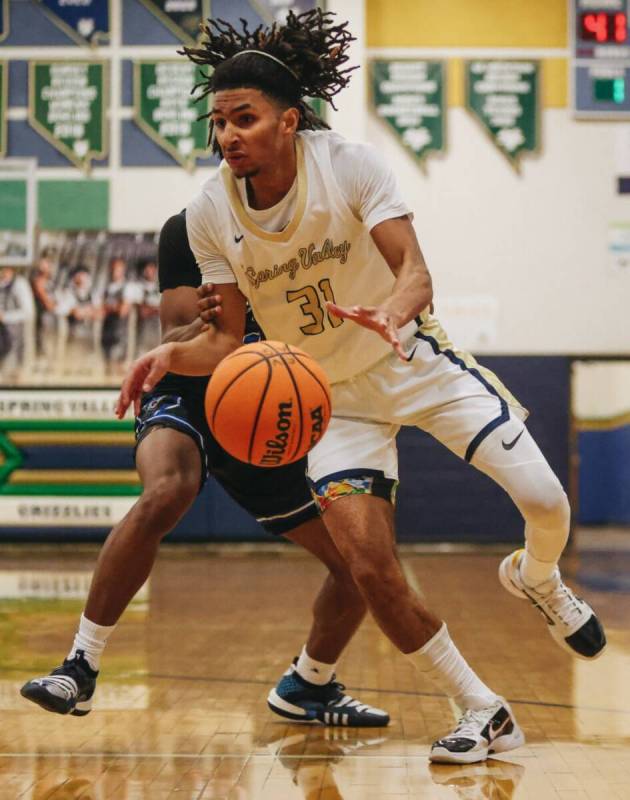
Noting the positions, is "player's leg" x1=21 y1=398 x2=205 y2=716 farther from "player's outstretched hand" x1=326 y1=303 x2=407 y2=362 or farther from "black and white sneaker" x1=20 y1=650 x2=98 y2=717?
"player's outstretched hand" x1=326 y1=303 x2=407 y2=362

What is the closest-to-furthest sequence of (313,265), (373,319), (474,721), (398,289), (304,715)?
(373,319) → (398,289) → (474,721) → (313,265) → (304,715)

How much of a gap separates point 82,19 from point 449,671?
9.63m

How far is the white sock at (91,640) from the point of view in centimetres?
372

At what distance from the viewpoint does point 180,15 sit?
11.5 m

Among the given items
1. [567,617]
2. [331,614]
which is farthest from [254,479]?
[567,617]

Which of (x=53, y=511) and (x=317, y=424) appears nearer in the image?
(x=317, y=424)

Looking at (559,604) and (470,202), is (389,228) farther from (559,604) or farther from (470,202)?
(470,202)

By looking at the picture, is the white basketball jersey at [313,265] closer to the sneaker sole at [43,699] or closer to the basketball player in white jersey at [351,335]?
the basketball player in white jersey at [351,335]

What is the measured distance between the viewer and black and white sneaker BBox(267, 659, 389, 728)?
4.16 metres

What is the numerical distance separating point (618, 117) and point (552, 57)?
0.90 metres

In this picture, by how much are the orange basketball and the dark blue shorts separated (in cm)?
100

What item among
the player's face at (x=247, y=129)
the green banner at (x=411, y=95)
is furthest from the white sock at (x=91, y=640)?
the green banner at (x=411, y=95)

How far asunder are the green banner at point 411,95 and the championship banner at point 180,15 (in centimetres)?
182

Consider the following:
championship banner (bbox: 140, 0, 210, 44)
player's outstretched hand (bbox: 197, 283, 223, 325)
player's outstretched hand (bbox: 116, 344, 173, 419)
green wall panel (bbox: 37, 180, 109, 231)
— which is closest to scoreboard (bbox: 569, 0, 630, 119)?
championship banner (bbox: 140, 0, 210, 44)
